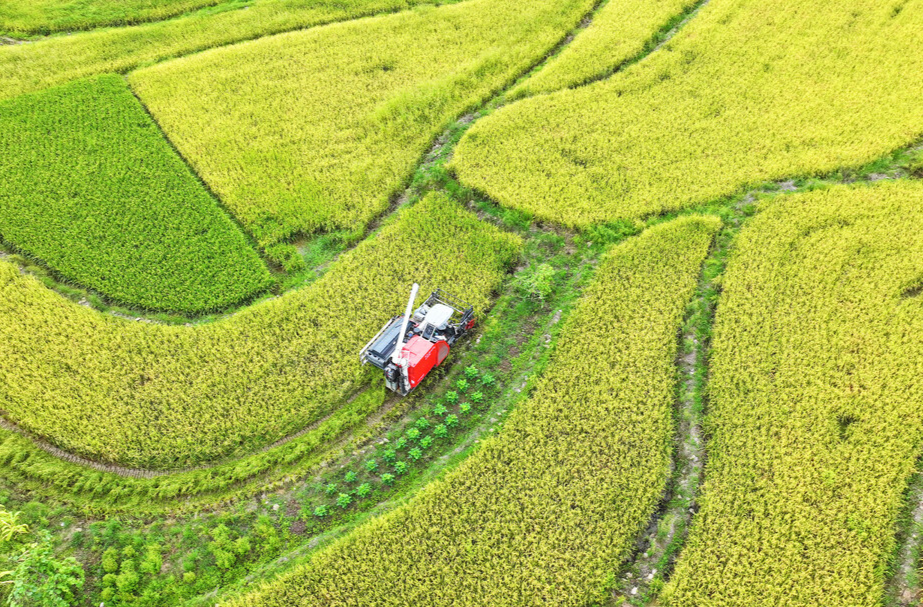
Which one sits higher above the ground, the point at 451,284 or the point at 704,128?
the point at 704,128

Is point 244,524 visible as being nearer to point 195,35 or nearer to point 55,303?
point 55,303

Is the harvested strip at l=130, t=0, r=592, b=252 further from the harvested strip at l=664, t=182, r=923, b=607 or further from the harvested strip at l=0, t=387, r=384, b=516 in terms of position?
the harvested strip at l=664, t=182, r=923, b=607

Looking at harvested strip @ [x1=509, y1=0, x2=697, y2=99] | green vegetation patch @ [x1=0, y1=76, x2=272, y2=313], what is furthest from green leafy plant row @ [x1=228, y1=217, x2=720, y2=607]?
harvested strip @ [x1=509, y1=0, x2=697, y2=99]

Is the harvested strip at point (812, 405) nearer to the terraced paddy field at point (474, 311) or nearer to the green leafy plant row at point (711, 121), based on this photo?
the terraced paddy field at point (474, 311)

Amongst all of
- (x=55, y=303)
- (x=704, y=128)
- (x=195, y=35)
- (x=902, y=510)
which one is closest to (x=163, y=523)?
(x=55, y=303)

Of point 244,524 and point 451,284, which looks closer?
point 244,524

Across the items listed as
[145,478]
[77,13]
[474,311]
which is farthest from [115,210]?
[77,13]
